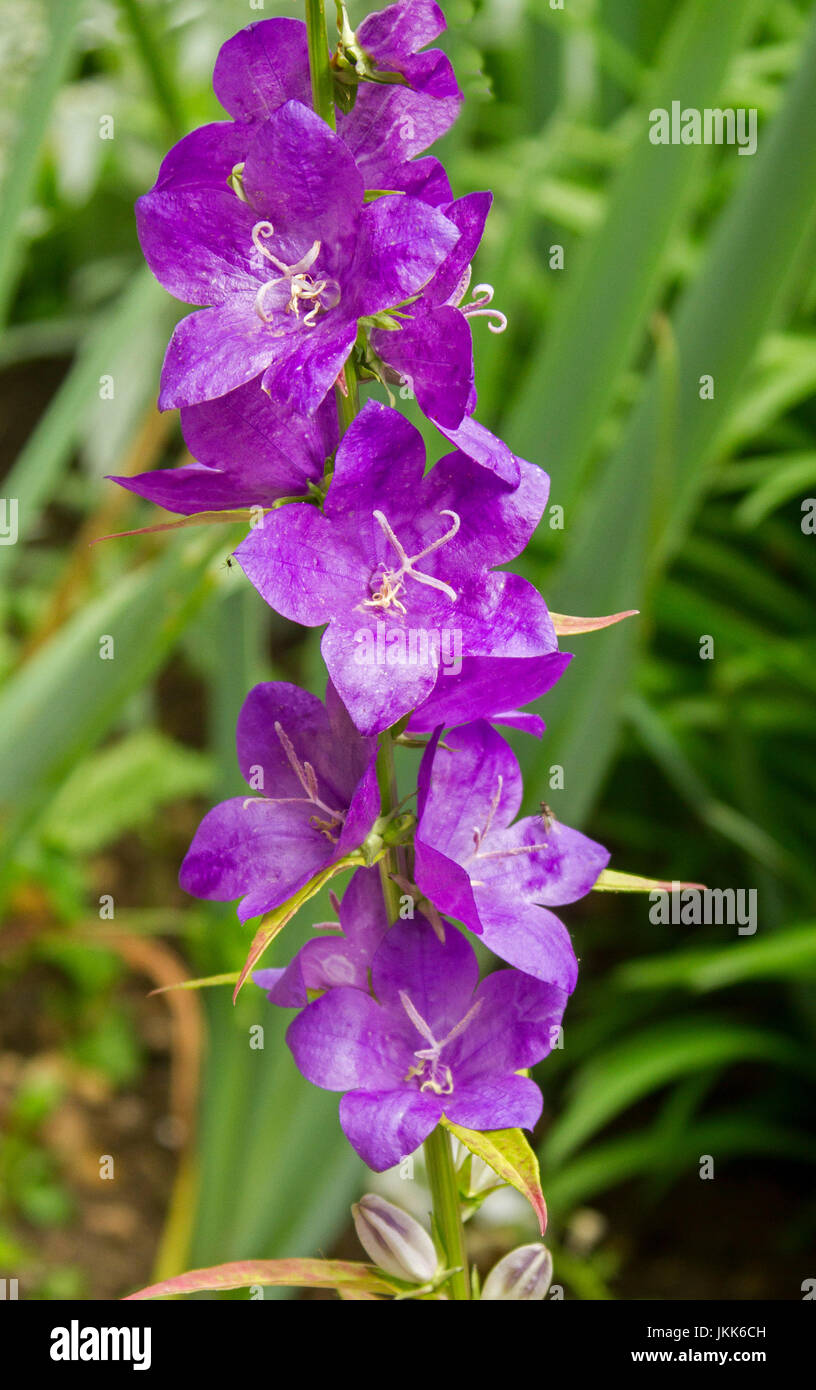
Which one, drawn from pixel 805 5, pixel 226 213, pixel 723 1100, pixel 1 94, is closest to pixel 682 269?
pixel 805 5

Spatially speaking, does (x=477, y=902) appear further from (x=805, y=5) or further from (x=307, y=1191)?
(x=805, y=5)

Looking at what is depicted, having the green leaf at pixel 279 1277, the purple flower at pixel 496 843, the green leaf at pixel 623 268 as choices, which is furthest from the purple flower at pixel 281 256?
the green leaf at pixel 623 268

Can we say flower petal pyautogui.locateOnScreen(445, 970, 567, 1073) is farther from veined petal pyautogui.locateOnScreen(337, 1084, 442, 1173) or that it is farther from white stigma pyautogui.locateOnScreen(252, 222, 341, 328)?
white stigma pyautogui.locateOnScreen(252, 222, 341, 328)

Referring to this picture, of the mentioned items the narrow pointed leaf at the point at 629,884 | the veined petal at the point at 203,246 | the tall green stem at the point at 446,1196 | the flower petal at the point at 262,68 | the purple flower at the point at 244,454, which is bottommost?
the tall green stem at the point at 446,1196

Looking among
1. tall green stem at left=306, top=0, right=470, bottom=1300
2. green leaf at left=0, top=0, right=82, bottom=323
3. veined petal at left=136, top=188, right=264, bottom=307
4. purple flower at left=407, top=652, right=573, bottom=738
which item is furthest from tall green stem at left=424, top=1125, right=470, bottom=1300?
green leaf at left=0, top=0, right=82, bottom=323

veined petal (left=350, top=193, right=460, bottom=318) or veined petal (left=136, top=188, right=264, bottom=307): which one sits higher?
veined petal (left=136, top=188, right=264, bottom=307)

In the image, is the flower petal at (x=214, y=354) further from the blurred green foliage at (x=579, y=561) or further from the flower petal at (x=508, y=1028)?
the blurred green foliage at (x=579, y=561)
